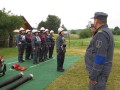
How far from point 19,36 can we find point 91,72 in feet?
39.0

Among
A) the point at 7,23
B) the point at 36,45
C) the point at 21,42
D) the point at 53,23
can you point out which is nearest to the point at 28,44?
the point at 21,42

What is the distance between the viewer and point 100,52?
17.3 ft

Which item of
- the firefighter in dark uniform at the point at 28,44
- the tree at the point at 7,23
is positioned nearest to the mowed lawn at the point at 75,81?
the firefighter in dark uniform at the point at 28,44

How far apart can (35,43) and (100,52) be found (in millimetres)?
10985

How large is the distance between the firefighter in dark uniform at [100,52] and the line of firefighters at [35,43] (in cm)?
1049

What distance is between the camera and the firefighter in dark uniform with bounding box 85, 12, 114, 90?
17.3ft

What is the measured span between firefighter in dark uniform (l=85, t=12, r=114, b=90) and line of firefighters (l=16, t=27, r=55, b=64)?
34.4ft

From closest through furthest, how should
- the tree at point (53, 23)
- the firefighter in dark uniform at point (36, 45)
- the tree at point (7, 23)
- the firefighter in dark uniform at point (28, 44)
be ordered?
the firefighter in dark uniform at point (36, 45)
the firefighter in dark uniform at point (28, 44)
the tree at point (7, 23)
the tree at point (53, 23)

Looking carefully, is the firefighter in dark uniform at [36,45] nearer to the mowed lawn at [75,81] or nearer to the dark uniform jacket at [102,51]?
the mowed lawn at [75,81]

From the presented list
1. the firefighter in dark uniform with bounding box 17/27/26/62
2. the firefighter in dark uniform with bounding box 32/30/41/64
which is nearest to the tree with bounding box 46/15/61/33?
the firefighter in dark uniform with bounding box 17/27/26/62

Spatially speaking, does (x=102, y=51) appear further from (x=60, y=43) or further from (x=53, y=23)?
(x=53, y=23)

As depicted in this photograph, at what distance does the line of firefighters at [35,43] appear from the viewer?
52.5 ft

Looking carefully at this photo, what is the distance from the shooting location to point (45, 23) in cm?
7738

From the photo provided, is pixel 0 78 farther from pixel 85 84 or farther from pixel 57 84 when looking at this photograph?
pixel 85 84
